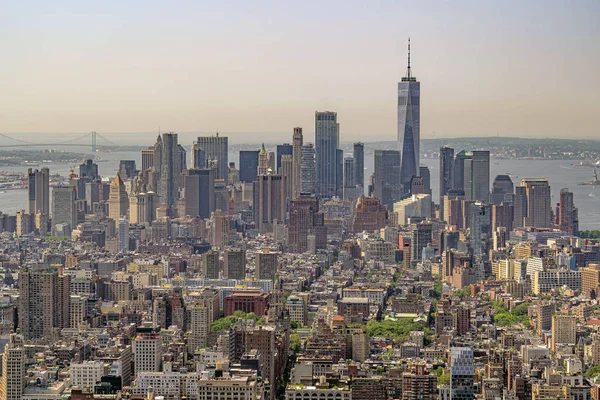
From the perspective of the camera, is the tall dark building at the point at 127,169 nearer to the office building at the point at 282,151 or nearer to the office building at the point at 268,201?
the office building at the point at 268,201

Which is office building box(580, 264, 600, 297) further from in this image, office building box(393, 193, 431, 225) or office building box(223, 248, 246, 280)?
office building box(393, 193, 431, 225)

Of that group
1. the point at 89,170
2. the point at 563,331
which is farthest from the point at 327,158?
the point at 563,331

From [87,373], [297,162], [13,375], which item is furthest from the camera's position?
[297,162]

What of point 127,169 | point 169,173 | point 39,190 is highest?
point 127,169

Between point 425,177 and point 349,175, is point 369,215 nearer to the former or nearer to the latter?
point 425,177

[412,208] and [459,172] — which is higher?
[459,172]

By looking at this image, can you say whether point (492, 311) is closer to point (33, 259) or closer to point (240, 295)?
point (240, 295)

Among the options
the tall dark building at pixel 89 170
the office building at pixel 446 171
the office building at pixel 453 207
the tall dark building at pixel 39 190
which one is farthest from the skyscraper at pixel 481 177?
the tall dark building at pixel 39 190
